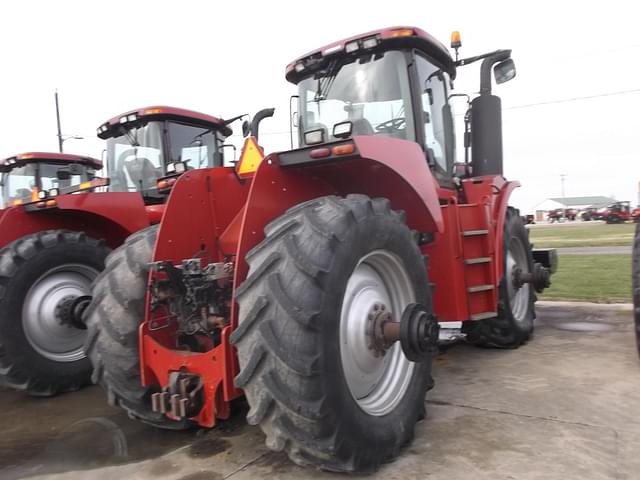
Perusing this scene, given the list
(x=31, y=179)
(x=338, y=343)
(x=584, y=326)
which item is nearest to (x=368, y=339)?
(x=338, y=343)

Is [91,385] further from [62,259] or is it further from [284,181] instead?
[284,181]

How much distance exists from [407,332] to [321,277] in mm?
700

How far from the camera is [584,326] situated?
5.93m

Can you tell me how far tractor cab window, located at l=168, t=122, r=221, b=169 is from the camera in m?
6.25

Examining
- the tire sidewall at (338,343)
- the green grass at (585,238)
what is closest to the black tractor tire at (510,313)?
the tire sidewall at (338,343)

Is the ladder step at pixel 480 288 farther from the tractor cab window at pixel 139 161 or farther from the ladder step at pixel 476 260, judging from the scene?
the tractor cab window at pixel 139 161

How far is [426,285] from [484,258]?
49.4 inches

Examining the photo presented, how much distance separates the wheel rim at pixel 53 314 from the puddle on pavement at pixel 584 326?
519 cm

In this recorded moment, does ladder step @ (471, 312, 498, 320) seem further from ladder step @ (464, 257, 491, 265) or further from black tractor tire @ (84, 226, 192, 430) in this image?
black tractor tire @ (84, 226, 192, 430)

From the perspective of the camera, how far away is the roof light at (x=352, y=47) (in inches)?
153

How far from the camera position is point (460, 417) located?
339cm

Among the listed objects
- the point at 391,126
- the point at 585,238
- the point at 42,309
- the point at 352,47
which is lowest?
the point at 585,238

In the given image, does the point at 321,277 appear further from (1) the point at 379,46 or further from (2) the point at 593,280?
(2) the point at 593,280

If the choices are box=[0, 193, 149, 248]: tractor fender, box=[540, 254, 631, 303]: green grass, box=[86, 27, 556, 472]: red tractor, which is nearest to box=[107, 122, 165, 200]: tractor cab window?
box=[0, 193, 149, 248]: tractor fender
